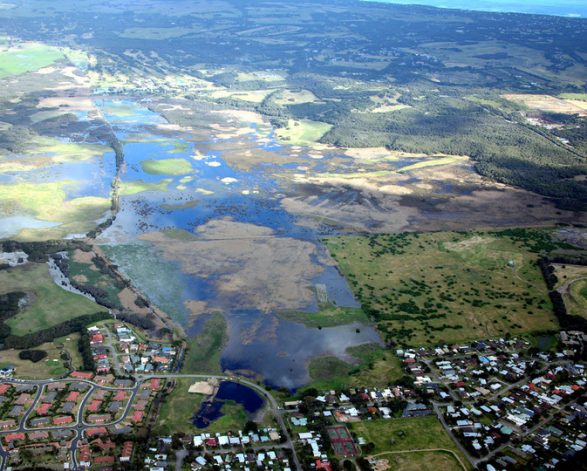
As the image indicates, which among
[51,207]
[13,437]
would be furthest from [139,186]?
[13,437]

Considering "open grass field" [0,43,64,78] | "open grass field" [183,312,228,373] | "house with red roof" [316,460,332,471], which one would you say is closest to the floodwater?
"open grass field" [183,312,228,373]

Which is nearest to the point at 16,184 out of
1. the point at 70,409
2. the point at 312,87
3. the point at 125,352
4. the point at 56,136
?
the point at 56,136

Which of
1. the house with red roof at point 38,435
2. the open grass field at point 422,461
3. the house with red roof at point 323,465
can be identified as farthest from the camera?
the house with red roof at point 38,435

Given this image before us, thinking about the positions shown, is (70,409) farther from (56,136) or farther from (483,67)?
(483,67)

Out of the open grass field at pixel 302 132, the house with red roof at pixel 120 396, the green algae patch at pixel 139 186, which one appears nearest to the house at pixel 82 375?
the house with red roof at pixel 120 396

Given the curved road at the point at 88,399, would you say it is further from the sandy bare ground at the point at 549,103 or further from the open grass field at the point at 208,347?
the sandy bare ground at the point at 549,103
